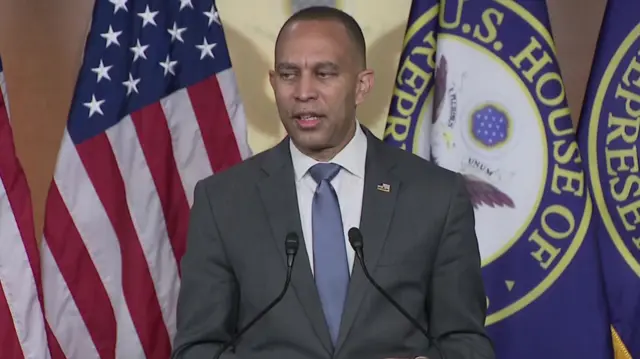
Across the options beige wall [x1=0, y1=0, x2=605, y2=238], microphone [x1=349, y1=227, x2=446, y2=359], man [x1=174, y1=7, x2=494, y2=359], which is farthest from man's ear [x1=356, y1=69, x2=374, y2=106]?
beige wall [x1=0, y1=0, x2=605, y2=238]

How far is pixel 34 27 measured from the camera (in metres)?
2.61

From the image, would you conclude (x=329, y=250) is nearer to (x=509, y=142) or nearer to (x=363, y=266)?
(x=363, y=266)

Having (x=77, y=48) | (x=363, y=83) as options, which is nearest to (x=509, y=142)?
(x=363, y=83)

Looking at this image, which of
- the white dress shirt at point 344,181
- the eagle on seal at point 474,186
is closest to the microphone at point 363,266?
the white dress shirt at point 344,181

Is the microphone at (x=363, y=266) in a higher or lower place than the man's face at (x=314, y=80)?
lower

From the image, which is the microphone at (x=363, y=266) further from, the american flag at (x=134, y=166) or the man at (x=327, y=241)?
the american flag at (x=134, y=166)

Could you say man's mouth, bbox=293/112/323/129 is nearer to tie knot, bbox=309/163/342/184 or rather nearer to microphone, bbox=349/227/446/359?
tie knot, bbox=309/163/342/184

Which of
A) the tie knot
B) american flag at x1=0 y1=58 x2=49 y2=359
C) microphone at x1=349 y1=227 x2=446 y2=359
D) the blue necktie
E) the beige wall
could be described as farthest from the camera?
the beige wall

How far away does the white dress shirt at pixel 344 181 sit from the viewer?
1575 mm

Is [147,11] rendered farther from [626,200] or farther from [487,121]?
[626,200]

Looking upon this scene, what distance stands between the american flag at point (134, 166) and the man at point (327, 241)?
0.77 m

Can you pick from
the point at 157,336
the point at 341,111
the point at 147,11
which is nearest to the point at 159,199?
the point at 157,336

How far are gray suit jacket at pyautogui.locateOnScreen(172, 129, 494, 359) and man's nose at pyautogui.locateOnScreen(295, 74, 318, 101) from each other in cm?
17

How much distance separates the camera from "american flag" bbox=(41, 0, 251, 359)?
228 cm
